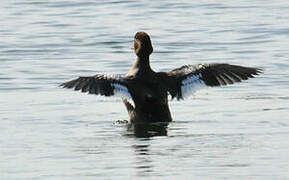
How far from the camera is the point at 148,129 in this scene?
1116 centimetres

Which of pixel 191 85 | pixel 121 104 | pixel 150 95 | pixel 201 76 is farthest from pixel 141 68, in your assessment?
pixel 121 104

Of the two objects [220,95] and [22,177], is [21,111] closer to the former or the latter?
[220,95]

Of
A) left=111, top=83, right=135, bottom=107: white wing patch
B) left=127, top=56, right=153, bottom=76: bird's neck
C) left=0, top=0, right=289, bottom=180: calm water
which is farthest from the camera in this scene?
left=127, top=56, right=153, bottom=76: bird's neck

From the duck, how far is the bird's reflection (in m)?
0.07

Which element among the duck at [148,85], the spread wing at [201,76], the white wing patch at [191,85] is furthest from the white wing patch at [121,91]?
the white wing patch at [191,85]

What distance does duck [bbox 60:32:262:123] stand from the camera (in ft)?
37.1

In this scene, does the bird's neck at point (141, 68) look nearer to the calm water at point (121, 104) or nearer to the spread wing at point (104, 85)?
the spread wing at point (104, 85)

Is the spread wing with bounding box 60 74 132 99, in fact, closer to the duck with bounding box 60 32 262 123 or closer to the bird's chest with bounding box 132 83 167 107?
the duck with bounding box 60 32 262 123

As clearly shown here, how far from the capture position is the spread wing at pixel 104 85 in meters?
11.3

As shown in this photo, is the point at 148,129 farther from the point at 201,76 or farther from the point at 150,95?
the point at 201,76

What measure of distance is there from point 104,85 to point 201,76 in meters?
1.12

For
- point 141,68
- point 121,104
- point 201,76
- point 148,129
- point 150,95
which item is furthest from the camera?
point 121,104

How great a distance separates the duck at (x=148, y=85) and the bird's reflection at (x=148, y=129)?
69 mm

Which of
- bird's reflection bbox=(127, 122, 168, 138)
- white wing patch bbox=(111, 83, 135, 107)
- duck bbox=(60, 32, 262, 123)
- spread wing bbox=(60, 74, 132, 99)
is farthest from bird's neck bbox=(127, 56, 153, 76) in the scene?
bird's reflection bbox=(127, 122, 168, 138)
